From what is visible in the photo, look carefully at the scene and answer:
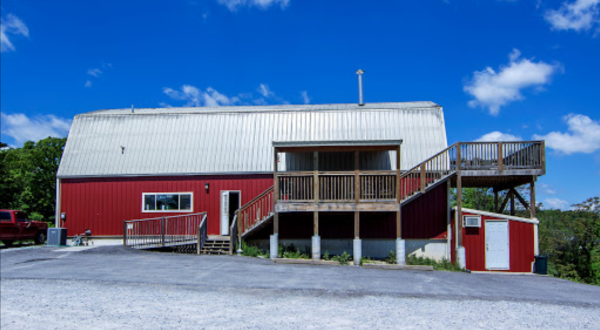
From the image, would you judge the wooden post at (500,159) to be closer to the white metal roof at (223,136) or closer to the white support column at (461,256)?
the white support column at (461,256)

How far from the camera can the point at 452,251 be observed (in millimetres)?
18266

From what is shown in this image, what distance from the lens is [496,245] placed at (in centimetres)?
1762

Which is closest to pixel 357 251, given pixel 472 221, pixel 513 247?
pixel 472 221

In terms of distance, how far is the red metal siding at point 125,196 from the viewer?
20.3 metres

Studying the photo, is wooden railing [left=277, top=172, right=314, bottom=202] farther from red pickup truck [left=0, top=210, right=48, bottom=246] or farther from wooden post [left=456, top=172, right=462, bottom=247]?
red pickup truck [left=0, top=210, right=48, bottom=246]

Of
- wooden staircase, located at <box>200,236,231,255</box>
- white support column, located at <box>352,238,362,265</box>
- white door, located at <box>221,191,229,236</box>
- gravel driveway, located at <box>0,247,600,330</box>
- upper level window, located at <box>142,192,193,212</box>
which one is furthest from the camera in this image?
upper level window, located at <box>142,192,193,212</box>

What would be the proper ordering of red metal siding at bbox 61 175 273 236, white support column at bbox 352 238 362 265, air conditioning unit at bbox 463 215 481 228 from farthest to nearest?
red metal siding at bbox 61 175 273 236, air conditioning unit at bbox 463 215 481 228, white support column at bbox 352 238 362 265

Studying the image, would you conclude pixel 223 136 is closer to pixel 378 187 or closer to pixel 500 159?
pixel 378 187

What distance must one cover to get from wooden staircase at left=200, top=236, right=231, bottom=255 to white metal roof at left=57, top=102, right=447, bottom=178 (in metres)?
3.18

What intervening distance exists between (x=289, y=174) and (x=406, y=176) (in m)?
4.42

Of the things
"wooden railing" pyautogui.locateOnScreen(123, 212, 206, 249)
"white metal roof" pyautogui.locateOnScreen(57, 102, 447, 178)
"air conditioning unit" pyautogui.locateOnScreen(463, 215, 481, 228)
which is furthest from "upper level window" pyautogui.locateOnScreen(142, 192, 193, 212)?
"air conditioning unit" pyautogui.locateOnScreen(463, 215, 481, 228)

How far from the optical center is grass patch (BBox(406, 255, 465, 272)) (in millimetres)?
16703

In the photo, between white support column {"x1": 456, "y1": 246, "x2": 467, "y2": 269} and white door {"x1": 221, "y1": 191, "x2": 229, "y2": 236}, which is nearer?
white support column {"x1": 456, "y1": 246, "x2": 467, "y2": 269}

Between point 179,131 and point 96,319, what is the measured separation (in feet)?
46.0
